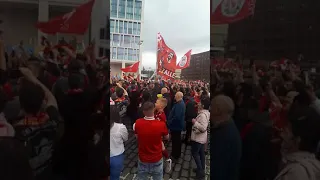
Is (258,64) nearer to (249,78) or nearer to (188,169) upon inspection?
(249,78)

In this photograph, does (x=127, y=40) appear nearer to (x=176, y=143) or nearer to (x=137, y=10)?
(x=137, y=10)

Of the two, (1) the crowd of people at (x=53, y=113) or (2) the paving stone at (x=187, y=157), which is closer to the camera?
(1) the crowd of people at (x=53, y=113)

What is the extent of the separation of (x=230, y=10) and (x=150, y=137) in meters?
2.07

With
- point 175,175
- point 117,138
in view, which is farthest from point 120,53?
point 117,138

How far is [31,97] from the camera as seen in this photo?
4.93 ft

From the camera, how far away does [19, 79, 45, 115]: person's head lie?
149 cm

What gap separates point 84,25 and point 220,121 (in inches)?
39.8

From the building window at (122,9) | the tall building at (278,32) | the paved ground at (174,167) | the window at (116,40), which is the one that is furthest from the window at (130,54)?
the tall building at (278,32)

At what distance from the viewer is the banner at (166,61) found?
37.3ft

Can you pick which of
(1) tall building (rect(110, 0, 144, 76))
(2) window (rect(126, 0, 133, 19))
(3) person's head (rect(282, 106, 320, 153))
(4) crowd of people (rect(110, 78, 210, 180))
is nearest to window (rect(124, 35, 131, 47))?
(1) tall building (rect(110, 0, 144, 76))

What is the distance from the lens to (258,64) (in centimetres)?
161

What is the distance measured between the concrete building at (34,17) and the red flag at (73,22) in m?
0.02

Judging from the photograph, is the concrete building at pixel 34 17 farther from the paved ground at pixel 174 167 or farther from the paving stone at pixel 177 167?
the paving stone at pixel 177 167

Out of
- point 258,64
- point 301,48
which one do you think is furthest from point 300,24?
point 258,64
